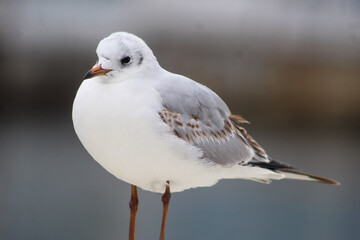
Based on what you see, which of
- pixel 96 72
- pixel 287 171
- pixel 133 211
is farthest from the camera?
pixel 287 171

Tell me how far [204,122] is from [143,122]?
319 millimetres

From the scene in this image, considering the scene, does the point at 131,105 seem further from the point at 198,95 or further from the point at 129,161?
the point at 198,95

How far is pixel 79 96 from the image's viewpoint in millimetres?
1610

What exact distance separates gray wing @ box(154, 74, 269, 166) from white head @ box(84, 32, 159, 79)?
0.09 m

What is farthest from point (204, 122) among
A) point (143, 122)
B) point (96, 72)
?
point (96, 72)

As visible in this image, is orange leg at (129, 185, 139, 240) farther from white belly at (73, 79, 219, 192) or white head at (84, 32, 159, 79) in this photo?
white head at (84, 32, 159, 79)

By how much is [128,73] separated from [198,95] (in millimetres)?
300

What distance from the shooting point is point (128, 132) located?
153cm

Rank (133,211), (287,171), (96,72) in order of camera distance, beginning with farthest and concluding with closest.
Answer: (287,171) < (133,211) < (96,72)

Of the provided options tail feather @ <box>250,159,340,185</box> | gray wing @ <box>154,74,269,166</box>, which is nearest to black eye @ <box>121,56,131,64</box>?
gray wing @ <box>154,74,269,166</box>

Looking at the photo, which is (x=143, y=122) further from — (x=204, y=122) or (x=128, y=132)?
(x=204, y=122)

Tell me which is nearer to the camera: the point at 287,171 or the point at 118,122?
the point at 118,122

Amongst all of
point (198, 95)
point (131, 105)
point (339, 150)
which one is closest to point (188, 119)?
point (198, 95)

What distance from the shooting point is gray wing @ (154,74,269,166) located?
1.68m
